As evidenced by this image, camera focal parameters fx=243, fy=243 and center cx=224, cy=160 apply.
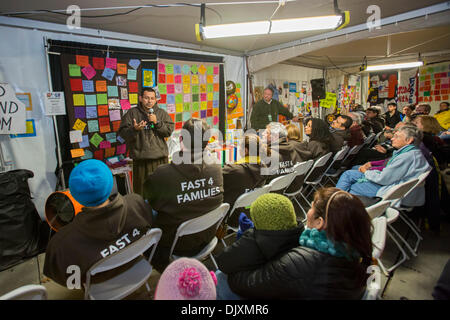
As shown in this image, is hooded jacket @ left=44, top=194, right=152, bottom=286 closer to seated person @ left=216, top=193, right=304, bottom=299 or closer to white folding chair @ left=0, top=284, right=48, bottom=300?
white folding chair @ left=0, top=284, right=48, bottom=300

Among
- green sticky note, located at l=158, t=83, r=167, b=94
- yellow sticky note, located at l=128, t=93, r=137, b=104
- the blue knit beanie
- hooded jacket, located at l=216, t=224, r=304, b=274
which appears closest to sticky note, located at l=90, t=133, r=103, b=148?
yellow sticky note, located at l=128, t=93, r=137, b=104

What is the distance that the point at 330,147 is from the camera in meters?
3.65

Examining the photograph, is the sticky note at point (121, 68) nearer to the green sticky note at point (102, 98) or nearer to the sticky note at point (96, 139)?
the green sticky note at point (102, 98)

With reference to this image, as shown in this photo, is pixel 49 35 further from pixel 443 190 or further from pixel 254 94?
pixel 443 190

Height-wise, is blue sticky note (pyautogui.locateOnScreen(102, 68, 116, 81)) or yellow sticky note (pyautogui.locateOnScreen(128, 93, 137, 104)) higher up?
blue sticky note (pyautogui.locateOnScreen(102, 68, 116, 81))

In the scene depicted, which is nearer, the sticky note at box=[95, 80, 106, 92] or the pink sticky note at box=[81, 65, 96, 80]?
the pink sticky note at box=[81, 65, 96, 80]

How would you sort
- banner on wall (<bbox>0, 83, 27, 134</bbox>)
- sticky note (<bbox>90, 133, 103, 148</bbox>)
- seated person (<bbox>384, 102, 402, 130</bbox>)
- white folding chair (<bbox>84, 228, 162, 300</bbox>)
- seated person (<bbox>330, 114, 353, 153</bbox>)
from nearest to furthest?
1. white folding chair (<bbox>84, 228, 162, 300</bbox>)
2. banner on wall (<bbox>0, 83, 27, 134</bbox>)
3. sticky note (<bbox>90, 133, 103, 148</bbox>)
4. seated person (<bbox>330, 114, 353, 153</bbox>)
5. seated person (<bbox>384, 102, 402, 130</bbox>)

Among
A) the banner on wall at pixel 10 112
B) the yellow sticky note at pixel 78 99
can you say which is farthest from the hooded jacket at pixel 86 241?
the yellow sticky note at pixel 78 99

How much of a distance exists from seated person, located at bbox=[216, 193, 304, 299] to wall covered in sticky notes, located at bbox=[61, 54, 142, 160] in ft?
9.34

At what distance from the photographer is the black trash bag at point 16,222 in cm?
226

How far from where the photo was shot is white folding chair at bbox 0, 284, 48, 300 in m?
0.85
